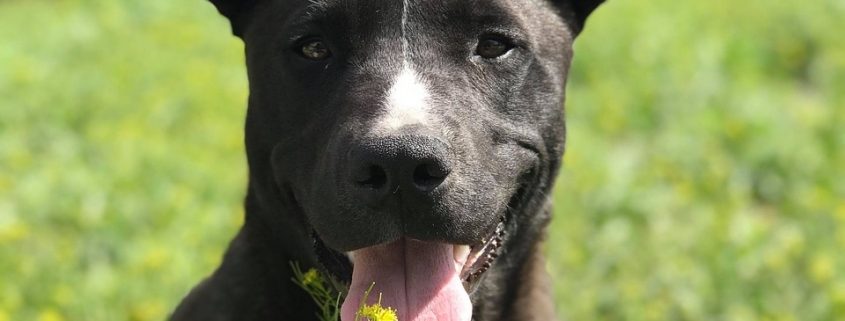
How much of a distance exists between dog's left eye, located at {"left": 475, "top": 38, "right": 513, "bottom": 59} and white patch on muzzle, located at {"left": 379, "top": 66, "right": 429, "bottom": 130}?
0.25 m

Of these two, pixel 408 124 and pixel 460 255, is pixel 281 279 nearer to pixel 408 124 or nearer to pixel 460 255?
pixel 460 255

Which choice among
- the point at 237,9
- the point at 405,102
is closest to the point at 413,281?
the point at 405,102

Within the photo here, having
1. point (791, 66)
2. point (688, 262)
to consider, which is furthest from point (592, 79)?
point (688, 262)

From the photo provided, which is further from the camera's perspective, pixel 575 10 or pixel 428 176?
pixel 575 10

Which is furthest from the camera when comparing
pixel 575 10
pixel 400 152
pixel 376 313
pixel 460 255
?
Answer: pixel 575 10

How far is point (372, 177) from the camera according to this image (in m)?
3.29

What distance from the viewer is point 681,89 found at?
332 inches

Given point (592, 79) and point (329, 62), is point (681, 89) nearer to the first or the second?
point (592, 79)

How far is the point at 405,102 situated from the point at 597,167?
3867 mm

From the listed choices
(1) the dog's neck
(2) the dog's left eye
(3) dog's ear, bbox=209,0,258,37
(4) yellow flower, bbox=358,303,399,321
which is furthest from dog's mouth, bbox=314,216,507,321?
(3) dog's ear, bbox=209,0,258,37

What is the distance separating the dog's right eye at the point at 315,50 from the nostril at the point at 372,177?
0.51m

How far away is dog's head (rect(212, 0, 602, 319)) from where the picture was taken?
10.8ft

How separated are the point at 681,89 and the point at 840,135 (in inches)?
47.9

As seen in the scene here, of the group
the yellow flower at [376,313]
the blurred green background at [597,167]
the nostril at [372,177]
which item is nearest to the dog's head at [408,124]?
the nostril at [372,177]
